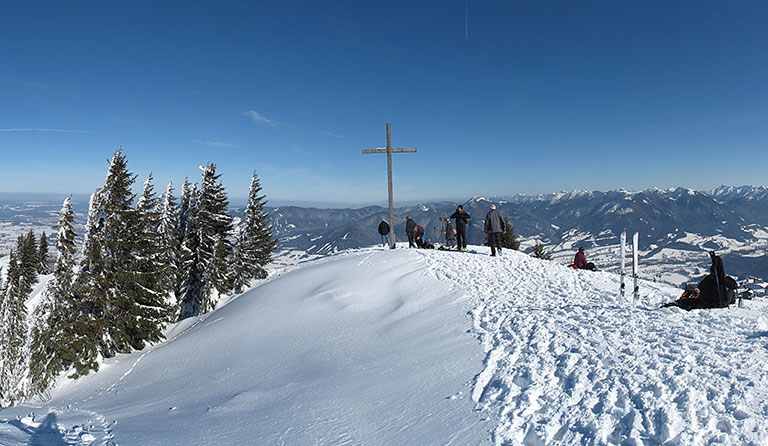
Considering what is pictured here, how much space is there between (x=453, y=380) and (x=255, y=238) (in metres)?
26.7

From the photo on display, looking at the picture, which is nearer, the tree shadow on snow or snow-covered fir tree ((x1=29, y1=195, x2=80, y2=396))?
the tree shadow on snow

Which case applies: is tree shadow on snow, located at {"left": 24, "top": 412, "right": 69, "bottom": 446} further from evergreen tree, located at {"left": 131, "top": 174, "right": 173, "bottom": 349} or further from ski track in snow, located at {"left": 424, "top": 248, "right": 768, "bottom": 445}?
evergreen tree, located at {"left": 131, "top": 174, "right": 173, "bottom": 349}

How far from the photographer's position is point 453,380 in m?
5.32

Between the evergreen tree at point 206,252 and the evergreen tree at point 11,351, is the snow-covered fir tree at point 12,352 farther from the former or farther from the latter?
the evergreen tree at point 206,252

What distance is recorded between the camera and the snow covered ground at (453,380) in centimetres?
391

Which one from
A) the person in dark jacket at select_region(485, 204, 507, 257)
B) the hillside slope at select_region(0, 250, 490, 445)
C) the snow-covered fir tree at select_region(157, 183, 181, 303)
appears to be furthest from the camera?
the snow-covered fir tree at select_region(157, 183, 181, 303)

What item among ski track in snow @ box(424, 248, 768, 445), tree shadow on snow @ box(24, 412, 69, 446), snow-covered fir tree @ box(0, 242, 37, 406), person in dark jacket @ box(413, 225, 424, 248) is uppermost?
person in dark jacket @ box(413, 225, 424, 248)

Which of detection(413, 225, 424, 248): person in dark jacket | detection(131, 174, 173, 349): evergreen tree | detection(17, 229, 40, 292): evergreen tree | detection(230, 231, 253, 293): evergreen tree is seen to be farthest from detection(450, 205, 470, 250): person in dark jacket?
detection(17, 229, 40, 292): evergreen tree

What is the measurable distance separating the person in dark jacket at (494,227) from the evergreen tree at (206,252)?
18.8 m

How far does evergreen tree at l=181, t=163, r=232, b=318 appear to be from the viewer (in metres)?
23.7

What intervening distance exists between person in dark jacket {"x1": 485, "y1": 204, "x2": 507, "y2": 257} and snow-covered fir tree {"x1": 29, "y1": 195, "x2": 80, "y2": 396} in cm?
1788

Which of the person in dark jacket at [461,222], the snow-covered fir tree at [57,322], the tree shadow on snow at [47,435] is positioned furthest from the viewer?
the person in dark jacket at [461,222]

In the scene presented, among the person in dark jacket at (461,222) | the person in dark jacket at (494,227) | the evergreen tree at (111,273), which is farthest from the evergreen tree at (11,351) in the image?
the person in dark jacket at (494,227)

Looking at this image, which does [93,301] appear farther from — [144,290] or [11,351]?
[11,351]
